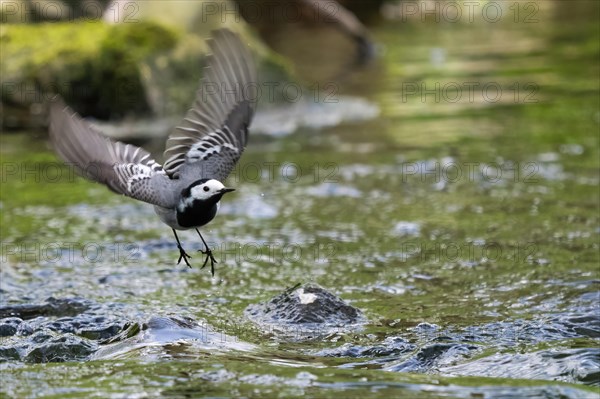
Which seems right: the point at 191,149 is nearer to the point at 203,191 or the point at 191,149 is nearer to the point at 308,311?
the point at 203,191

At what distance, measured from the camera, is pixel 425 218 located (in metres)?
7.95

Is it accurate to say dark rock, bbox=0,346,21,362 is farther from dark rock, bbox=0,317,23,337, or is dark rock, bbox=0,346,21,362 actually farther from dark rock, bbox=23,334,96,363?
dark rock, bbox=0,317,23,337

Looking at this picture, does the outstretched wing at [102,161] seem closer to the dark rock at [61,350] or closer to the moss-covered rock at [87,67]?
the dark rock at [61,350]

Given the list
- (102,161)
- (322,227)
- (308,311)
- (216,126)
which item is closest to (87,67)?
(322,227)

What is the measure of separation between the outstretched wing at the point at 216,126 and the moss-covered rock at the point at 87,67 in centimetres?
663

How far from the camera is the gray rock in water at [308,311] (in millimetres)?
5418

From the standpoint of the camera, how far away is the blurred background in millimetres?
4539

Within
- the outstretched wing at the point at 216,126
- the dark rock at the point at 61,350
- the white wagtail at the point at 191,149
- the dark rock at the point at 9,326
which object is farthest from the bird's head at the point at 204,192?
the dark rock at the point at 9,326

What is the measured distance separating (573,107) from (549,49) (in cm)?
525

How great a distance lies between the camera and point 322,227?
7.83 metres

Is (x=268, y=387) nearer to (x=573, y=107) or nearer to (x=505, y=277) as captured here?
(x=505, y=277)

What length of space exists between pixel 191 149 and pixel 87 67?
7008 mm

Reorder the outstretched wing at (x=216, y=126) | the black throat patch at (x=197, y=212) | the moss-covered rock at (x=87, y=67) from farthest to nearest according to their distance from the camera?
the moss-covered rock at (x=87, y=67)
the outstretched wing at (x=216, y=126)
the black throat patch at (x=197, y=212)

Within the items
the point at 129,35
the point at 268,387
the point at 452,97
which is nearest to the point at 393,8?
the point at 452,97
